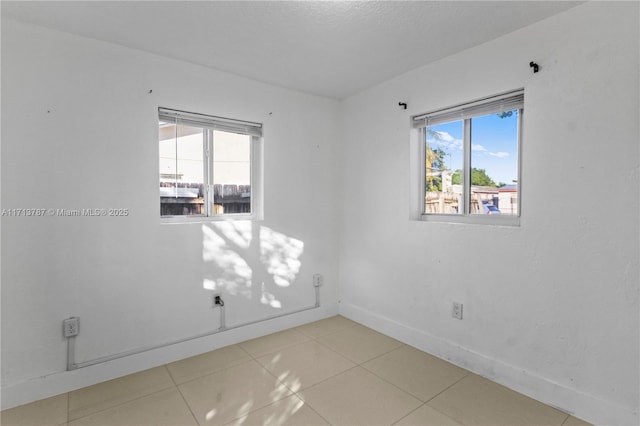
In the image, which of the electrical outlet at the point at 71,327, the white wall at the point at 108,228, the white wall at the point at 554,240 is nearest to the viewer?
the white wall at the point at 554,240

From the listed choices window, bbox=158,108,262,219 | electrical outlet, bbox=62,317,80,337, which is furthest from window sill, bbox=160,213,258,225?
electrical outlet, bbox=62,317,80,337

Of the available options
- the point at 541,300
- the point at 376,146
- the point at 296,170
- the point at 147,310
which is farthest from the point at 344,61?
the point at 147,310

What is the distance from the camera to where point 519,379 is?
2209mm

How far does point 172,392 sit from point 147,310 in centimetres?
65

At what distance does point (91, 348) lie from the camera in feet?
7.58

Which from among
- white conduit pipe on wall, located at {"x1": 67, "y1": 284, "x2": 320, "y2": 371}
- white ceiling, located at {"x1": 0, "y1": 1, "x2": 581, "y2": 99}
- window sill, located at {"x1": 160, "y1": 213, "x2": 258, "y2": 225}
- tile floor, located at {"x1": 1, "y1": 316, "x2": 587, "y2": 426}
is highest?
white ceiling, located at {"x1": 0, "y1": 1, "x2": 581, "y2": 99}

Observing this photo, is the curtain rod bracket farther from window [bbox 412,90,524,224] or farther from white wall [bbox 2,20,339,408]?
white wall [bbox 2,20,339,408]

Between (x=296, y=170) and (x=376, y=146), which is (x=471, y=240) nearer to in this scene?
(x=376, y=146)

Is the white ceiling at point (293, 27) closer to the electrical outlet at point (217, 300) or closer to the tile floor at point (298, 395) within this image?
the electrical outlet at point (217, 300)

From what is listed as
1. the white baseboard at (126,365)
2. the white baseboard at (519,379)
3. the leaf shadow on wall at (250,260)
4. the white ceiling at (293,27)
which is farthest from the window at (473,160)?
the white baseboard at (126,365)

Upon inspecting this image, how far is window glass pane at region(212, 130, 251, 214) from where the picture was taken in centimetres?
296

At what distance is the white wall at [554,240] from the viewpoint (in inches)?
71.0

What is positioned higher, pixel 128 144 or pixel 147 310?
pixel 128 144

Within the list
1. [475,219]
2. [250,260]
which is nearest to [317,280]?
[250,260]
